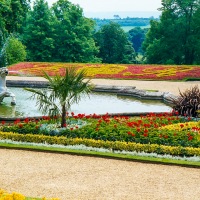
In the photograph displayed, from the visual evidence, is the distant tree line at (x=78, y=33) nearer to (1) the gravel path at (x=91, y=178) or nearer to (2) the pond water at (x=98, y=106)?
(2) the pond water at (x=98, y=106)

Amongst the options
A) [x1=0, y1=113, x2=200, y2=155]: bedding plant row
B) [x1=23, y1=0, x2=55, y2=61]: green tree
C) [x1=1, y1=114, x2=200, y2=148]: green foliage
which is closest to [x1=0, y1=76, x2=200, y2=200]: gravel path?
[x1=0, y1=113, x2=200, y2=155]: bedding plant row

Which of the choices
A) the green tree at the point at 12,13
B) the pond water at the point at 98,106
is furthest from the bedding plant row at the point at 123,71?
the green tree at the point at 12,13

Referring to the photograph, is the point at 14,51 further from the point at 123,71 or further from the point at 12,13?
the point at 123,71

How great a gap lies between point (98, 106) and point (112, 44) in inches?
1628

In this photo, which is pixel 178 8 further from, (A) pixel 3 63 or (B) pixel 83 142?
(B) pixel 83 142

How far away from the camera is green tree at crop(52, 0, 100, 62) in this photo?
170 feet

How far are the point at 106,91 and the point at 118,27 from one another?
38350 mm

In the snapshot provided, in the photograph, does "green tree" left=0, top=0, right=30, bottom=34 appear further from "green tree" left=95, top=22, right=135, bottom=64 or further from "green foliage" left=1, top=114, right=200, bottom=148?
"green foliage" left=1, top=114, right=200, bottom=148

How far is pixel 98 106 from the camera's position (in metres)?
21.4

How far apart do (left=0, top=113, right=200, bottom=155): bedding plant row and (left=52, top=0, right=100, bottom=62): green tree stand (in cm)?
3689

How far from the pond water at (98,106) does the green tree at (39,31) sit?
88.0 ft

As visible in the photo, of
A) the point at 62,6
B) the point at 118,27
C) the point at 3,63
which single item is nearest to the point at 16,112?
the point at 3,63

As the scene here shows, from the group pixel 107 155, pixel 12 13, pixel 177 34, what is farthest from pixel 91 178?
pixel 177 34

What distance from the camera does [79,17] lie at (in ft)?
173
